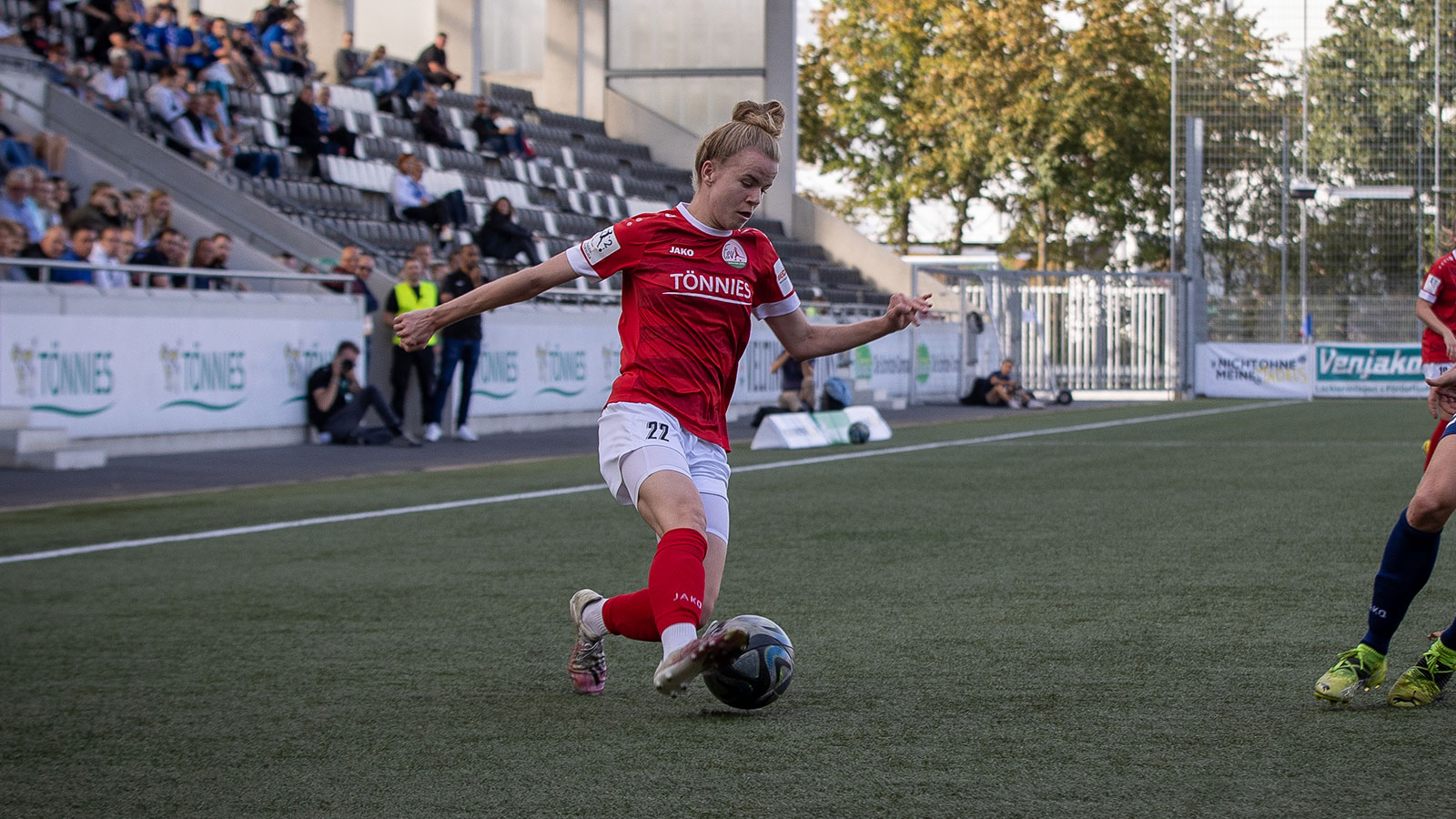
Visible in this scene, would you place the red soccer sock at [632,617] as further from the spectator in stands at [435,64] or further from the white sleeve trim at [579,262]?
the spectator in stands at [435,64]

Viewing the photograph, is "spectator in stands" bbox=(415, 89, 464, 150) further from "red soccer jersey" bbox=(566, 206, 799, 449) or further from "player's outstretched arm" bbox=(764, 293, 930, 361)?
"red soccer jersey" bbox=(566, 206, 799, 449)

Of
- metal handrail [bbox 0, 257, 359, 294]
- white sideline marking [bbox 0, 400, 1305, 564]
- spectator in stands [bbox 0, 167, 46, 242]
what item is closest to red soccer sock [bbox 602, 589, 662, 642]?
white sideline marking [bbox 0, 400, 1305, 564]

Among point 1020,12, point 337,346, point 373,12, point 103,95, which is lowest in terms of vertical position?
Answer: point 337,346

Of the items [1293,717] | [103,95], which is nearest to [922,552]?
[1293,717]

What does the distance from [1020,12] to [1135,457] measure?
121ft

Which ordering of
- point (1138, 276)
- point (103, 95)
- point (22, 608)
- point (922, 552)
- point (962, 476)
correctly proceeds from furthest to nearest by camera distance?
point (1138, 276), point (103, 95), point (962, 476), point (922, 552), point (22, 608)

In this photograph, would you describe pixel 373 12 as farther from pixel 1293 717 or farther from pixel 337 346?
pixel 1293 717

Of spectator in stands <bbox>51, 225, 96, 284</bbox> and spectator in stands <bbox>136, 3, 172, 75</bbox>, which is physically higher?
spectator in stands <bbox>136, 3, 172, 75</bbox>

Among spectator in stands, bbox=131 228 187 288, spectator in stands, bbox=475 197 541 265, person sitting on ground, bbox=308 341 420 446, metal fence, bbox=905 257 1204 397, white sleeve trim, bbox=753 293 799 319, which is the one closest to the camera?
white sleeve trim, bbox=753 293 799 319

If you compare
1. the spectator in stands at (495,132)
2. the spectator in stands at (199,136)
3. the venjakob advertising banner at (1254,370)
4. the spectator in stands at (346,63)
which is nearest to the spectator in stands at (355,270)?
the spectator in stands at (199,136)

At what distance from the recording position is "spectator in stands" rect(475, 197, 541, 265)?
22.3 meters

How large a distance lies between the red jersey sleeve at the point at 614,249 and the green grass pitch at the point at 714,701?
52.3 inches

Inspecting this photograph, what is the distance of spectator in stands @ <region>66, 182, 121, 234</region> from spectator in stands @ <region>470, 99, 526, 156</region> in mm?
12685

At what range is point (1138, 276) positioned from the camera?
36.2 metres
